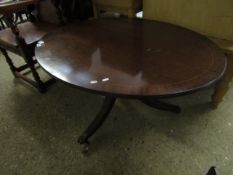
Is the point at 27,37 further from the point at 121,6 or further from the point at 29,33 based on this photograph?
the point at 121,6

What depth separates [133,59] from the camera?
92cm

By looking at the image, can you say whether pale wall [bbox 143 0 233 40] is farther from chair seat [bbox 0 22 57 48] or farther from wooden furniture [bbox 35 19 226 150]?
chair seat [bbox 0 22 57 48]

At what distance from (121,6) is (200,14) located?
0.68m

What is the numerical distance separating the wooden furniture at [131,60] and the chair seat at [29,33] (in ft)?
1.34

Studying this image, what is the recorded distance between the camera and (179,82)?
75 cm

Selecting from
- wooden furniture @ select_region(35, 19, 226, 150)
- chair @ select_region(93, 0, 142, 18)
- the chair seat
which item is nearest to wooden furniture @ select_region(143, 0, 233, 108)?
chair @ select_region(93, 0, 142, 18)

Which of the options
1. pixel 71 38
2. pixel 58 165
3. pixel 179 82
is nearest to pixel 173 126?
pixel 179 82

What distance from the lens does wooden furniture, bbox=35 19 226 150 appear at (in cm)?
75

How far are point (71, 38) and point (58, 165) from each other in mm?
797

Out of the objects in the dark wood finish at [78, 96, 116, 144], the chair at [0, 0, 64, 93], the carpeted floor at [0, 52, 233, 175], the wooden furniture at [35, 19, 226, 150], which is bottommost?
the carpeted floor at [0, 52, 233, 175]

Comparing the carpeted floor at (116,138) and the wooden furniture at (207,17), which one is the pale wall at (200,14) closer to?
the wooden furniture at (207,17)

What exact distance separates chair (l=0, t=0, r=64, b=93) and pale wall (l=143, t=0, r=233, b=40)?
2.86 feet

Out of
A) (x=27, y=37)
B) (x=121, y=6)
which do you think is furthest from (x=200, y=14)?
(x=27, y=37)

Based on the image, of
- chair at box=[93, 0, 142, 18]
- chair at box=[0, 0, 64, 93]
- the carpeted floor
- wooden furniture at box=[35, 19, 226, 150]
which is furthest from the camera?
chair at box=[93, 0, 142, 18]
